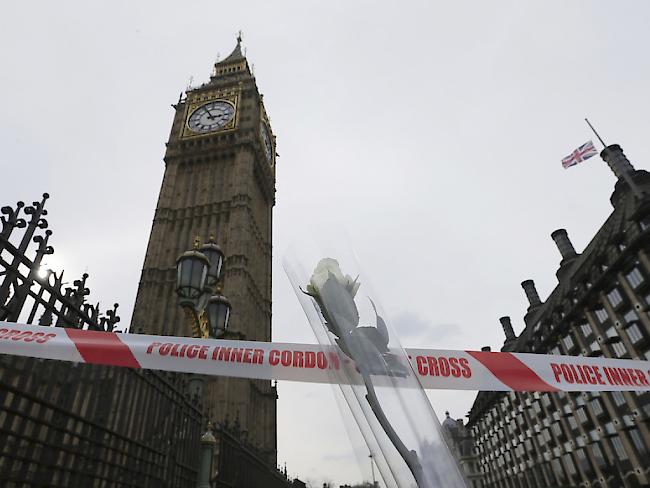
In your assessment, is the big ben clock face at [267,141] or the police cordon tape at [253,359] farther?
the big ben clock face at [267,141]

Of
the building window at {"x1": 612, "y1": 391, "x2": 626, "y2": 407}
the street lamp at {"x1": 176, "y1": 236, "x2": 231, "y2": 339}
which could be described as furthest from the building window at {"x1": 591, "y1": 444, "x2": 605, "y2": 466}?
the street lamp at {"x1": 176, "y1": 236, "x2": 231, "y2": 339}

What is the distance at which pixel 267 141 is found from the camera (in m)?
40.3

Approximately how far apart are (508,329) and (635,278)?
36.9 meters

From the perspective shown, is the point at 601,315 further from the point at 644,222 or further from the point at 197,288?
the point at 197,288

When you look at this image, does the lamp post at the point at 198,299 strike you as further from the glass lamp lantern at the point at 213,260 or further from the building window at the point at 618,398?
the building window at the point at 618,398

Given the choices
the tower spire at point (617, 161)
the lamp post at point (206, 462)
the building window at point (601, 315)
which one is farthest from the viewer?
the tower spire at point (617, 161)

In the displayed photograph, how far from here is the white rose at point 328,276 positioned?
171cm

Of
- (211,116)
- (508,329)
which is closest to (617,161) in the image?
(508,329)

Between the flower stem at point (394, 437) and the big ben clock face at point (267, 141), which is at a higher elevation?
the big ben clock face at point (267, 141)

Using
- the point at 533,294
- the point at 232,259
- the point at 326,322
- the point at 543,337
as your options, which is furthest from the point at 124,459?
the point at 533,294

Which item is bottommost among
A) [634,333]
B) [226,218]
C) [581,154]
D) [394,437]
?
[394,437]

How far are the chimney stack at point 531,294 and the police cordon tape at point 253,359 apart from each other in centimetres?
5816

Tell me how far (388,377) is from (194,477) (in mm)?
6019

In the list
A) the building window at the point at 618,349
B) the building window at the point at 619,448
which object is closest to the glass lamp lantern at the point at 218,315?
the building window at the point at 618,349
